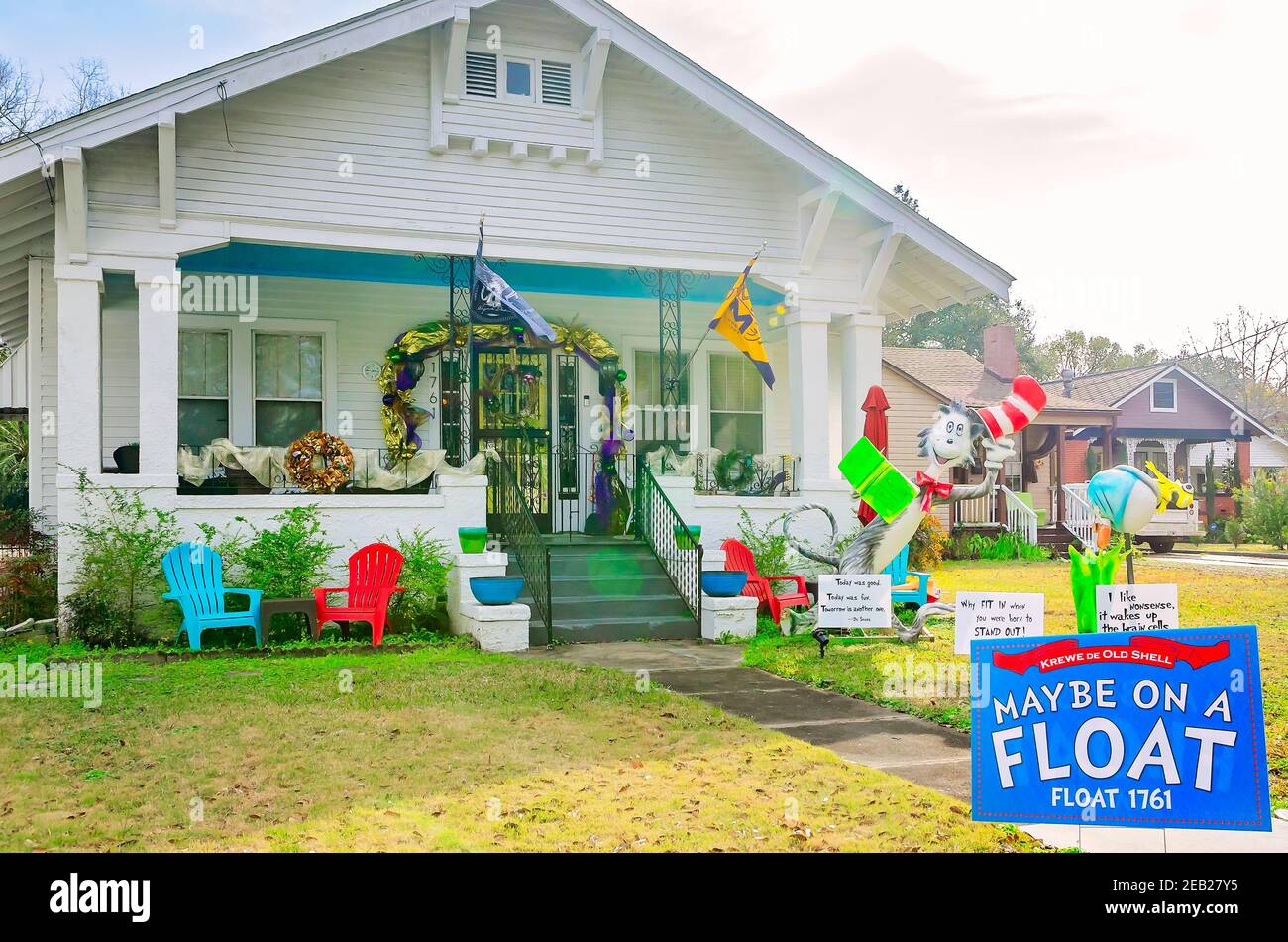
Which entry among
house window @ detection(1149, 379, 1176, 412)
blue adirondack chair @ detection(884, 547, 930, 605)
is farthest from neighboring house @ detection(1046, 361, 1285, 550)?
blue adirondack chair @ detection(884, 547, 930, 605)

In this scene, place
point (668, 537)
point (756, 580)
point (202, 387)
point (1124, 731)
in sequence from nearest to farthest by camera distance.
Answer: point (1124, 731)
point (756, 580)
point (668, 537)
point (202, 387)

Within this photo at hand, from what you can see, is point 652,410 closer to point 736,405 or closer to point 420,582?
point 736,405

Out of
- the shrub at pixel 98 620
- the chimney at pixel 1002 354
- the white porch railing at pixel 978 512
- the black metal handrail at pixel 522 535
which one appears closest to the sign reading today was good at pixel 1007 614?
the black metal handrail at pixel 522 535

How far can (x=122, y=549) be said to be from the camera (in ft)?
34.3

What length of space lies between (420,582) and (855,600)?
14.9 ft

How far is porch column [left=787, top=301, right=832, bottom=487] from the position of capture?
529 inches

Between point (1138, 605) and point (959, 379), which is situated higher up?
point (959, 379)

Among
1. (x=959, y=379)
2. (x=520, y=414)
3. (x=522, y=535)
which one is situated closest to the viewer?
(x=522, y=535)

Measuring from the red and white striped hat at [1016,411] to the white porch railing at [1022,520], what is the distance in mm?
13765

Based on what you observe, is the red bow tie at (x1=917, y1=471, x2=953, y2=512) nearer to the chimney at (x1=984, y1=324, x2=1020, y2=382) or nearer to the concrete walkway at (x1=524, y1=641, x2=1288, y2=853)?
the concrete walkway at (x1=524, y1=641, x2=1288, y2=853)

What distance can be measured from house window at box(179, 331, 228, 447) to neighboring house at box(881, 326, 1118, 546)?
1576 centimetres

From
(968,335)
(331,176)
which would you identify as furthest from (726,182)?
(968,335)

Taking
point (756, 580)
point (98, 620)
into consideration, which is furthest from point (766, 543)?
point (98, 620)

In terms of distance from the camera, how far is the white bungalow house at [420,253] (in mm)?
10953
